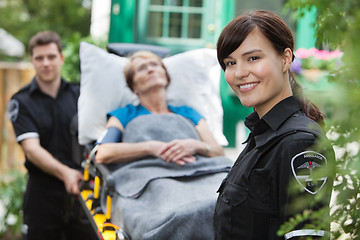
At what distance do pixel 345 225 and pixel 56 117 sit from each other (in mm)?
2738

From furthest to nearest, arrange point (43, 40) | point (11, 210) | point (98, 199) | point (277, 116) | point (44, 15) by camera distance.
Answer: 1. point (44, 15)
2. point (11, 210)
3. point (43, 40)
4. point (98, 199)
5. point (277, 116)

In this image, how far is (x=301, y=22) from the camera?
562 cm

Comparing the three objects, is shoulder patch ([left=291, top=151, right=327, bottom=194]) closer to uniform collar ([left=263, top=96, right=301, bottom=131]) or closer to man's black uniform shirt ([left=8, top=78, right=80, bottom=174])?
uniform collar ([left=263, top=96, right=301, bottom=131])

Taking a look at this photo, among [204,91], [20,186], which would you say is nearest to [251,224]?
[204,91]

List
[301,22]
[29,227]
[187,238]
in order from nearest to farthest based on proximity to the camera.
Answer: [187,238], [29,227], [301,22]

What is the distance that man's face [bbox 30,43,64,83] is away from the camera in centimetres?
332

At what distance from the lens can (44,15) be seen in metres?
19.3

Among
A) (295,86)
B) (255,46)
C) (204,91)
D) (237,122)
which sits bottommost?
(237,122)

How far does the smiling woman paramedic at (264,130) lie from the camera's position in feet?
4.57

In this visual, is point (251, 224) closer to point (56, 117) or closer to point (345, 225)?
point (345, 225)

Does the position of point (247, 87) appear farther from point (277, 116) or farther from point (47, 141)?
point (47, 141)

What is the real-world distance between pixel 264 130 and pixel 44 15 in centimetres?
1895

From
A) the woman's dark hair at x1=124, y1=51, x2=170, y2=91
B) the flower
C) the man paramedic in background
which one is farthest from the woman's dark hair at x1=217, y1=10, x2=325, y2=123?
the flower

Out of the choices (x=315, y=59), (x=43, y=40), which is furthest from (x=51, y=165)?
(x=315, y=59)
